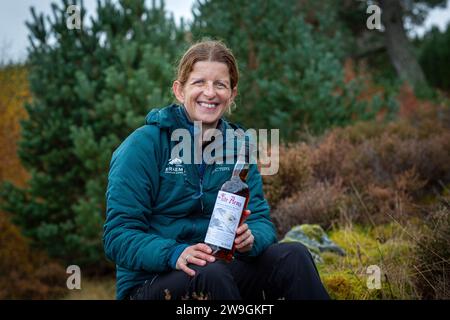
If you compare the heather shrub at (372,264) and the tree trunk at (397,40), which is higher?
the tree trunk at (397,40)

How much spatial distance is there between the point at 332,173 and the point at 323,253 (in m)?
2.35

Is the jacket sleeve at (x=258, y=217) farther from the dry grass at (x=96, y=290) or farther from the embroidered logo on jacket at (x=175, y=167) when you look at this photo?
the dry grass at (x=96, y=290)

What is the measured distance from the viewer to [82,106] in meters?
8.81

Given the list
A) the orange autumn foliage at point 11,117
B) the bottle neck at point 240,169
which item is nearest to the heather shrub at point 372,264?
the bottle neck at point 240,169

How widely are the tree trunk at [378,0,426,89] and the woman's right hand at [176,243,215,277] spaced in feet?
54.5

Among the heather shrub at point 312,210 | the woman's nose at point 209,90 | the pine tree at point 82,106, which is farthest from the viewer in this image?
the pine tree at point 82,106

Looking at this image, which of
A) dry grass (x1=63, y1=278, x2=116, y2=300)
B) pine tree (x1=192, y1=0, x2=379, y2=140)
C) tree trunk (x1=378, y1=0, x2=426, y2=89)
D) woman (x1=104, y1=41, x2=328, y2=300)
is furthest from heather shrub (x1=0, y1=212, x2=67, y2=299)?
tree trunk (x1=378, y1=0, x2=426, y2=89)

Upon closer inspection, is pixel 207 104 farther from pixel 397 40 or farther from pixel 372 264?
pixel 397 40

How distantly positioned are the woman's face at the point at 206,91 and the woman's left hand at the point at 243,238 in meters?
0.69

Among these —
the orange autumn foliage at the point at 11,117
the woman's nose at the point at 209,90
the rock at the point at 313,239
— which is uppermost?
the orange autumn foliage at the point at 11,117

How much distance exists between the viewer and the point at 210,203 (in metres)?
2.95

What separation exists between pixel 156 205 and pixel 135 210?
0.69 ft

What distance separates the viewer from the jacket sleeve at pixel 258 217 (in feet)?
9.46
